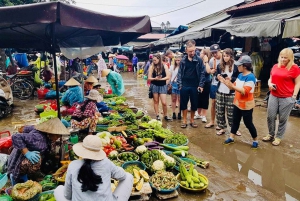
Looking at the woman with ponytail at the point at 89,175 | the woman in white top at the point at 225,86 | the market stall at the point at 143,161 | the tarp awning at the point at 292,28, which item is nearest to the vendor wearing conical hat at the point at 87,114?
the market stall at the point at 143,161

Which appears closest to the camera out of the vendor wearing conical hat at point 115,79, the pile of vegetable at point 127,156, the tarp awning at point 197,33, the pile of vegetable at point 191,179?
the pile of vegetable at point 191,179

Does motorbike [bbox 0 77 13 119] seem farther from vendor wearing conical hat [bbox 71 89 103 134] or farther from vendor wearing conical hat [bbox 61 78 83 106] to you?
vendor wearing conical hat [bbox 71 89 103 134]

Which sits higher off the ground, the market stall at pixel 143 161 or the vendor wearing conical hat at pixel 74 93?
the vendor wearing conical hat at pixel 74 93

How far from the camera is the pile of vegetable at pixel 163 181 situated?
346 centimetres

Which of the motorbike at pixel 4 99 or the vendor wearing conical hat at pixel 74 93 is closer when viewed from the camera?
the vendor wearing conical hat at pixel 74 93

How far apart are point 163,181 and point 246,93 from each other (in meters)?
2.57

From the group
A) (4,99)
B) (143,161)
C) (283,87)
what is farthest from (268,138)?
(4,99)

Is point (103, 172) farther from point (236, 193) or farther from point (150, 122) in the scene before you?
point (150, 122)

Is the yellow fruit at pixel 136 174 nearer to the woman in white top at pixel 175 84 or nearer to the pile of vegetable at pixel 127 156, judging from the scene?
the pile of vegetable at pixel 127 156

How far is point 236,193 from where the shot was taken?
3.58 meters

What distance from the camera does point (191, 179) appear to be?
3656mm

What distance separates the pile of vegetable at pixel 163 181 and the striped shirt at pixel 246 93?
91.4 inches

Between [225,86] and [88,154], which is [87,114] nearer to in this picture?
[88,154]

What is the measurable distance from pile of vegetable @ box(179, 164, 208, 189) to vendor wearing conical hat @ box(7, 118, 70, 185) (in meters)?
1.90
